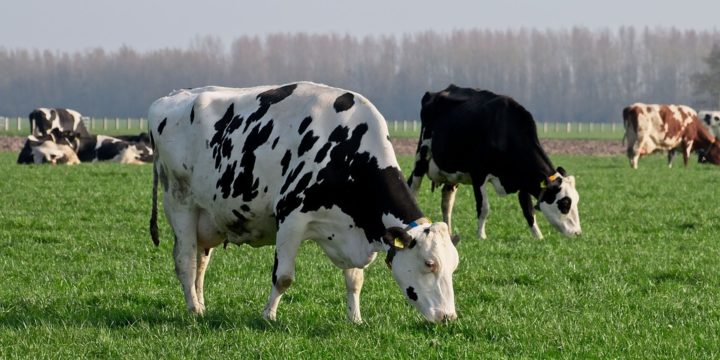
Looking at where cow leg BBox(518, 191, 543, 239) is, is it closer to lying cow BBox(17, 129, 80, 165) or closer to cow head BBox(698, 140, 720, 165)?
lying cow BBox(17, 129, 80, 165)

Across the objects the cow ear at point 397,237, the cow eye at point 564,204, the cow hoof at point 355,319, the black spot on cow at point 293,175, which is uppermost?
the black spot on cow at point 293,175

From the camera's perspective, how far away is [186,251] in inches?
385

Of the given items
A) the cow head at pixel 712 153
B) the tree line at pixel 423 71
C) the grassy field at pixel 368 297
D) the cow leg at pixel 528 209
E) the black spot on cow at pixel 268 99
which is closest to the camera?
the grassy field at pixel 368 297

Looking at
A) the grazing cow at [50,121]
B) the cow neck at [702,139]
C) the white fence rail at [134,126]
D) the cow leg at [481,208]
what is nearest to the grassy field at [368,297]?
the cow leg at [481,208]

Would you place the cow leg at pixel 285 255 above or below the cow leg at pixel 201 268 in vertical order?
above

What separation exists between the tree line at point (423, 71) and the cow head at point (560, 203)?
147 m

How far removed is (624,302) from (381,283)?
8.20 feet

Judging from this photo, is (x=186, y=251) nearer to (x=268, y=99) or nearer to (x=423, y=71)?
(x=268, y=99)

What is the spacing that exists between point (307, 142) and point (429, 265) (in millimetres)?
1664

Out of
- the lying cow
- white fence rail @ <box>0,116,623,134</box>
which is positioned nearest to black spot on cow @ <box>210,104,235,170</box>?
the lying cow

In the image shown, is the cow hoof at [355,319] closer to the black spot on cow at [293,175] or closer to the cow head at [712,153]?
the black spot on cow at [293,175]

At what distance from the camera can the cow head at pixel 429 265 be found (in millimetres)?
7855

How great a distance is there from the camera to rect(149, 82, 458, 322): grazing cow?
8016 mm

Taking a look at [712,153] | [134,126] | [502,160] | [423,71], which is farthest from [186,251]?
[423,71]
